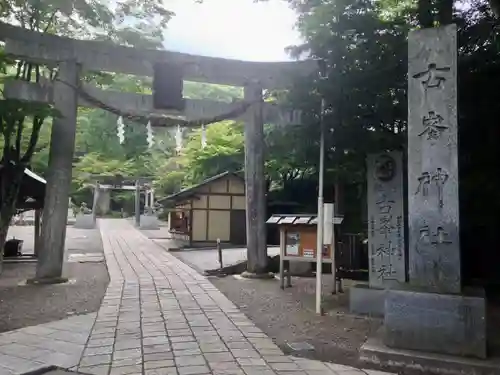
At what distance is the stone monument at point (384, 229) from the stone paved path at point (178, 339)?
206 centimetres

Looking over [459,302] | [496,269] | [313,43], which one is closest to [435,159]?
[459,302]

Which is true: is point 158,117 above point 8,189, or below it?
above

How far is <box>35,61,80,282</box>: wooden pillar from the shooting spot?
31.2ft

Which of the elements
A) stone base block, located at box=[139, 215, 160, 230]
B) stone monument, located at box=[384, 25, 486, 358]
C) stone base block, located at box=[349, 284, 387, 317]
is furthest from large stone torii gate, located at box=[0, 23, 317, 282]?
stone base block, located at box=[139, 215, 160, 230]

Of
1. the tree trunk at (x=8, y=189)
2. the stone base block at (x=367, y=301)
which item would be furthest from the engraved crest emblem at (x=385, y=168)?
the tree trunk at (x=8, y=189)

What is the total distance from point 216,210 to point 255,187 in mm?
10587

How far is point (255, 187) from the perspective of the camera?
11203 mm

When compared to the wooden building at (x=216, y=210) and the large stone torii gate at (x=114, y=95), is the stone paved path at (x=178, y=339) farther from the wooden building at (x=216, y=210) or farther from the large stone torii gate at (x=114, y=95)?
the wooden building at (x=216, y=210)

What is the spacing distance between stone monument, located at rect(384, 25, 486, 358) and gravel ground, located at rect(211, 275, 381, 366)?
2.34 ft

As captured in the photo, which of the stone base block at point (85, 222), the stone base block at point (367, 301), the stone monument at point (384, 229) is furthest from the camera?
the stone base block at point (85, 222)

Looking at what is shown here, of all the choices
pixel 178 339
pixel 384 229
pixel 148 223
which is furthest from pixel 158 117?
pixel 148 223

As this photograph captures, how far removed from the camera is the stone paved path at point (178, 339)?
4484 mm

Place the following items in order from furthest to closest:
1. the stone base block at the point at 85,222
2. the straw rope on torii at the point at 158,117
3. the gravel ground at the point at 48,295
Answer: the stone base block at the point at 85,222 → the straw rope on torii at the point at 158,117 → the gravel ground at the point at 48,295

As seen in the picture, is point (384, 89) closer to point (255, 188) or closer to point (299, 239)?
point (299, 239)
